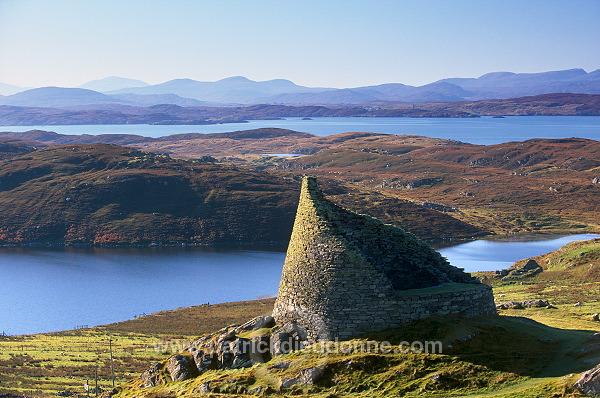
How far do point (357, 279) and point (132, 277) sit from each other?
86.6 m

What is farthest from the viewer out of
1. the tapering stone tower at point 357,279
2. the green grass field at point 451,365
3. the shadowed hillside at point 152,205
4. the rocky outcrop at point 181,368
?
the shadowed hillside at point 152,205

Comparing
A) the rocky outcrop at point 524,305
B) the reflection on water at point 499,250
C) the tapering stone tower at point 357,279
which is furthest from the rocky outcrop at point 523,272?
the tapering stone tower at point 357,279

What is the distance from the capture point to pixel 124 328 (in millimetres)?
72688

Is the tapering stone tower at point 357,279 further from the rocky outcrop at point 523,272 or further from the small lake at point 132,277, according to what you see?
the small lake at point 132,277

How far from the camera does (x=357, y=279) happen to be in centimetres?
2383

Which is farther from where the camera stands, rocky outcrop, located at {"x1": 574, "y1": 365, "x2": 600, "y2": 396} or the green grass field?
the green grass field

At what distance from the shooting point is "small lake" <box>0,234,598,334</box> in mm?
85812

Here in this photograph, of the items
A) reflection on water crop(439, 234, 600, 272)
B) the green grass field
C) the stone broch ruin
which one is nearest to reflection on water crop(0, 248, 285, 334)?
reflection on water crop(439, 234, 600, 272)

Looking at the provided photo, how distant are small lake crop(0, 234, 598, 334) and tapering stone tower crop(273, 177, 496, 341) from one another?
58.7 meters

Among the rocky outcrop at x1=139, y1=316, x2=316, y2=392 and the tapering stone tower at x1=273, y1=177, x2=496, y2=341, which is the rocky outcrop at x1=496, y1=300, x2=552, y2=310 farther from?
the rocky outcrop at x1=139, y1=316, x2=316, y2=392

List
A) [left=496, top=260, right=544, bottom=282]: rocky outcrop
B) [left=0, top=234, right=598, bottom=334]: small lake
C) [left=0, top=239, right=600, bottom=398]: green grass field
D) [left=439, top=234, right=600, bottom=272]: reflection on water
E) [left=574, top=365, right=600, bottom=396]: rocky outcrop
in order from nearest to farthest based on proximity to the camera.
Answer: [left=574, top=365, right=600, bottom=396]: rocky outcrop < [left=0, top=239, right=600, bottom=398]: green grass field < [left=496, top=260, right=544, bottom=282]: rocky outcrop < [left=0, top=234, right=598, bottom=334]: small lake < [left=439, top=234, right=600, bottom=272]: reflection on water

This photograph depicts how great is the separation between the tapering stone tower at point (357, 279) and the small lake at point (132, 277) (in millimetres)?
58665

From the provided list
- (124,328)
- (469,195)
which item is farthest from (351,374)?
(469,195)

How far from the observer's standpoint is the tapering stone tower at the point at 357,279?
936 inches
